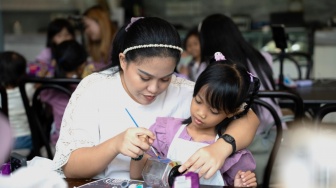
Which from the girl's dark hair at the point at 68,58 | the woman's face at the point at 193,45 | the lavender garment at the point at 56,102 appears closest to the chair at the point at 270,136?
the lavender garment at the point at 56,102

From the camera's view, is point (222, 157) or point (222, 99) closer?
point (222, 157)

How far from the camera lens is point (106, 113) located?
5.86ft

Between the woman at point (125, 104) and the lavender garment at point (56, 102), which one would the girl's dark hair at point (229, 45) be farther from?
the woman at point (125, 104)

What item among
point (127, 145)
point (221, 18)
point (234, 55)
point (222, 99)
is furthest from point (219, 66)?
point (221, 18)

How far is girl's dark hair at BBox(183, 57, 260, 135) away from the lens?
5.25ft

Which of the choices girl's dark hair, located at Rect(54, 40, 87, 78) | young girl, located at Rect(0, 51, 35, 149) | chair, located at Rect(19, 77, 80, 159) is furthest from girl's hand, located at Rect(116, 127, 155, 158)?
girl's dark hair, located at Rect(54, 40, 87, 78)

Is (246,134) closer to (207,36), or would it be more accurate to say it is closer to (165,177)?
(165,177)

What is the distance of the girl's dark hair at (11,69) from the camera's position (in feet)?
10.6

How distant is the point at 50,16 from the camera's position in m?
8.34

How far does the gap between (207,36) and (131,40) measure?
127 cm

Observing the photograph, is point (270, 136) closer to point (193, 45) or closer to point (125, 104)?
point (125, 104)

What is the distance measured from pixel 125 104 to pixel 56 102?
1.26 m

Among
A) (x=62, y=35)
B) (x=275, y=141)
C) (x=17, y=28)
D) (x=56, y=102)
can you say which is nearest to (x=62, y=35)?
(x=62, y=35)

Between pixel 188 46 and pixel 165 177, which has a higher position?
pixel 165 177
